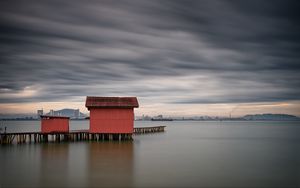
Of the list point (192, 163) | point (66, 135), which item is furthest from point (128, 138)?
point (192, 163)

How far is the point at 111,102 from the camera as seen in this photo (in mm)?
32812

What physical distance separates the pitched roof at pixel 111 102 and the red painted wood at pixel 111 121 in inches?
19.7

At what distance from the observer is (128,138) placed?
36312 mm

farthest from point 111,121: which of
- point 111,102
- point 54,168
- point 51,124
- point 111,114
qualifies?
point 54,168

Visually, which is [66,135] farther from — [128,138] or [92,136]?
[128,138]

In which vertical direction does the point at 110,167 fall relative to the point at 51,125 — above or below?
below

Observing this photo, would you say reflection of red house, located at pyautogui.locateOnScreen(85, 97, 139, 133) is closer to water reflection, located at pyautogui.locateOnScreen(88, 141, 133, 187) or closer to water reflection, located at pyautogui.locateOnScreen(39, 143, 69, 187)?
water reflection, located at pyautogui.locateOnScreen(88, 141, 133, 187)

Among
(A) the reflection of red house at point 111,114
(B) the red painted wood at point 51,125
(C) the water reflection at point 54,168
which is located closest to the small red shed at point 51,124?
(B) the red painted wood at point 51,125

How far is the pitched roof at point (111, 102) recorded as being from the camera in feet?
106

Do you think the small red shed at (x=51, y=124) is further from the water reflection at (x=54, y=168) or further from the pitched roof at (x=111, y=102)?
the water reflection at (x=54, y=168)

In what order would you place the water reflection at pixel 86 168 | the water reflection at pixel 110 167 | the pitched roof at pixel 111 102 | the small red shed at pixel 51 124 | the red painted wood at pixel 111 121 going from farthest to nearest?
1. the small red shed at pixel 51 124
2. the red painted wood at pixel 111 121
3. the pitched roof at pixel 111 102
4. the water reflection at pixel 110 167
5. the water reflection at pixel 86 168

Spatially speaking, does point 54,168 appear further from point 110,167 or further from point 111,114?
point 111,114

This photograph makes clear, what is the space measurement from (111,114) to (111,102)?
1.23 m

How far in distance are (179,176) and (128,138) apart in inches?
777
